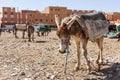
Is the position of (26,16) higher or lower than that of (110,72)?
lower

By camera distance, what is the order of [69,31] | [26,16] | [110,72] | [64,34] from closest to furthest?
[64,34], [69,31], [110,72], [26,16]

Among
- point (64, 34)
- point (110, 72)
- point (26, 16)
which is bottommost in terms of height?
point (26, 16)

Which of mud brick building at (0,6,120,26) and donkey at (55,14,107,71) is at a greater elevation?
donkey at (55,14,107,71)

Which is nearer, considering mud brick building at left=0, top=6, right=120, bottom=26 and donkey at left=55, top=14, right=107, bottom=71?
donkey at left=55, top=14, right=107, bottom=71

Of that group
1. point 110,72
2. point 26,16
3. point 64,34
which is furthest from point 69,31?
point 26,16

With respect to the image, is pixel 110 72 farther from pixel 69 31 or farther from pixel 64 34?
pixel 64 34

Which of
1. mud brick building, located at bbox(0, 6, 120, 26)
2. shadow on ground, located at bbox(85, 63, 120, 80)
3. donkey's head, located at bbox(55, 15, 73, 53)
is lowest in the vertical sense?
mud brick building, located at bbox(0, 6, 120, 26)

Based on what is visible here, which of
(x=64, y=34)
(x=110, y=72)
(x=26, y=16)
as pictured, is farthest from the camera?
(x=26, y=16)

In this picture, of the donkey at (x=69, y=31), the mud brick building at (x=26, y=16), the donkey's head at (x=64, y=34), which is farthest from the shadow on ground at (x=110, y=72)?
the mud brick building at (x=26, y=16)

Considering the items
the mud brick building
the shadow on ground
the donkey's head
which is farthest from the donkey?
the mud brick building

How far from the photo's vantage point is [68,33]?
27.2 ft

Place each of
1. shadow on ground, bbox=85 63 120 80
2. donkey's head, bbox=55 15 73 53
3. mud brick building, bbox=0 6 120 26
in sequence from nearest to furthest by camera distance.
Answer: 1. donkey's head, bbox=55 15 73 53
2. shadow on ground, bbox=85 63 120 80
3. mud brick building, bbox=0 6 120 26

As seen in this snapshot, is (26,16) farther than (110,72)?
Yes

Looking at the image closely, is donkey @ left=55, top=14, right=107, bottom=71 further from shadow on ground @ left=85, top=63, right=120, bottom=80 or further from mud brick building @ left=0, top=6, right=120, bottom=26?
mud brick building @ left=0, top=6, right=120, bottom=26
